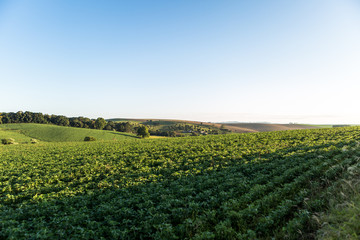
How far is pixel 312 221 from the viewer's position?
6.41 m

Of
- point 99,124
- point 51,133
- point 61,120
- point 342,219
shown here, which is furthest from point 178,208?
point 61,120

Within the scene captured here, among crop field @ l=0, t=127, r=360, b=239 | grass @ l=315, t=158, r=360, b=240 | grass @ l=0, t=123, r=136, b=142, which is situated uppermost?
grass @ l=315, t=158, r=360, b=240

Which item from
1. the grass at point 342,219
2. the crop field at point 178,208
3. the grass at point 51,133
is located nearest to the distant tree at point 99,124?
Result: the grass at point 51,133

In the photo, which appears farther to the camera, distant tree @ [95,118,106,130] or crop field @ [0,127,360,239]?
distant tree @ [95,118,106,130]

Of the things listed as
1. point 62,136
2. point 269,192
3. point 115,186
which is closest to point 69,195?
point 115,186

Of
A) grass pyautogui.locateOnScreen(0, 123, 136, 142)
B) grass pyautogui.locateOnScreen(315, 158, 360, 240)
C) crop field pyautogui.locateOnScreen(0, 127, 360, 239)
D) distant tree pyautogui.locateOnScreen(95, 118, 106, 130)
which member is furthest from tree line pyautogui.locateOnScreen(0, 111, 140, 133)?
grass pyautogui.locateOnScreen(315, 158, 360, 240)

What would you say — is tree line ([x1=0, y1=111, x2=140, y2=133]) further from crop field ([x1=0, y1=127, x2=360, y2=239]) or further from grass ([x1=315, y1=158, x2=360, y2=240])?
grass ([x1=315, y1=158, x2=360, y2=240])

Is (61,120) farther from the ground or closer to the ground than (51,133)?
farther from the ground

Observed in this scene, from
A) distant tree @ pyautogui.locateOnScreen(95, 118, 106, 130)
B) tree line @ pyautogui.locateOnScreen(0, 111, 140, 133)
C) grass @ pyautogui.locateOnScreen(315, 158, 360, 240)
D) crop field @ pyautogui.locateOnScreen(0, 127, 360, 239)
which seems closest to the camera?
grass @ pyautogui.locateOnScreen(315, 158, 360, 240)

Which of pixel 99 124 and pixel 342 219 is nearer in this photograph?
pixel 342 219

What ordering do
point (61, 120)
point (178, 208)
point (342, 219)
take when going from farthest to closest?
point (61, 120) → point (178, 208) → point (342, 219)

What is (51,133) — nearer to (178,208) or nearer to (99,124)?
(99,124)

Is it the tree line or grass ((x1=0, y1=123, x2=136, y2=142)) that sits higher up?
the tree line

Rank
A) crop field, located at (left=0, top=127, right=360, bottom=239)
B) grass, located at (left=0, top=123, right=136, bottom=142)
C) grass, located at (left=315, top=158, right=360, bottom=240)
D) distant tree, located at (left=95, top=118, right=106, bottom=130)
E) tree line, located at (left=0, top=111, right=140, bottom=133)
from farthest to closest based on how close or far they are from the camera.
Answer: distant tree, located at (left=95, top=118, right=106, bottom=130) < tree line, located at (left=0, top=111, right=140, bottom=133) < grass, located at (left=0, top=123, right=136, bottom=142) < crop field, located at (left=0, top=127, right=360, bottom=239) < grass, located at (left=315, top=158, right=360, bottom=240)
